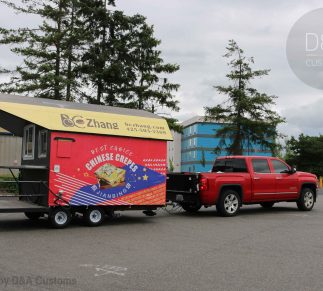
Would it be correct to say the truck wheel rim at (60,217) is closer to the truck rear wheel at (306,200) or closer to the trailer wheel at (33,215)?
the trailer wheel at (33,215)

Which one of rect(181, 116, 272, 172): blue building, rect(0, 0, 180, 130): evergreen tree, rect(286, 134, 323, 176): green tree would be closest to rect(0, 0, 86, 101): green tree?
rect(0, 0, 180, 130): evergreen tree

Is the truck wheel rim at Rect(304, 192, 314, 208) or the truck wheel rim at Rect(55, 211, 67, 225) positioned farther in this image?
the truck wheel rim at Rect(304, 192, 314, 208)

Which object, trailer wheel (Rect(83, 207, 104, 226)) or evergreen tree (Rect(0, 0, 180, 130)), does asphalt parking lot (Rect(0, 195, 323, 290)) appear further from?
evergreen tree (Rect(0, 0, 180, 130))

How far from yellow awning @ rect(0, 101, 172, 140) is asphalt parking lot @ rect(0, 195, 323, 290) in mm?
2439

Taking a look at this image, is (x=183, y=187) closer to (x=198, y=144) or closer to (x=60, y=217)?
(x=60, y=217)

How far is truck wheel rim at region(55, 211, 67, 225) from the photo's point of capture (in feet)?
35.5

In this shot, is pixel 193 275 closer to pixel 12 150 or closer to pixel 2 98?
pixel 2 98

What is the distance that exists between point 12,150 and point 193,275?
883 inches

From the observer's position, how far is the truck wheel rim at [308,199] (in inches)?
634

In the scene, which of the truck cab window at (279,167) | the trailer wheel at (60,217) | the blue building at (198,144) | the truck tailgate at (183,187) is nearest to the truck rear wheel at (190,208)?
the truck tailgate at (183,187)

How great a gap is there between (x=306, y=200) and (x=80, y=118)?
29.8 ft

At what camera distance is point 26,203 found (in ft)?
37.4

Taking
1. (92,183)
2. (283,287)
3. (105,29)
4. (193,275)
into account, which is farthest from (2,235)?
(105,29)

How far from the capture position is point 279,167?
15.4 meters
